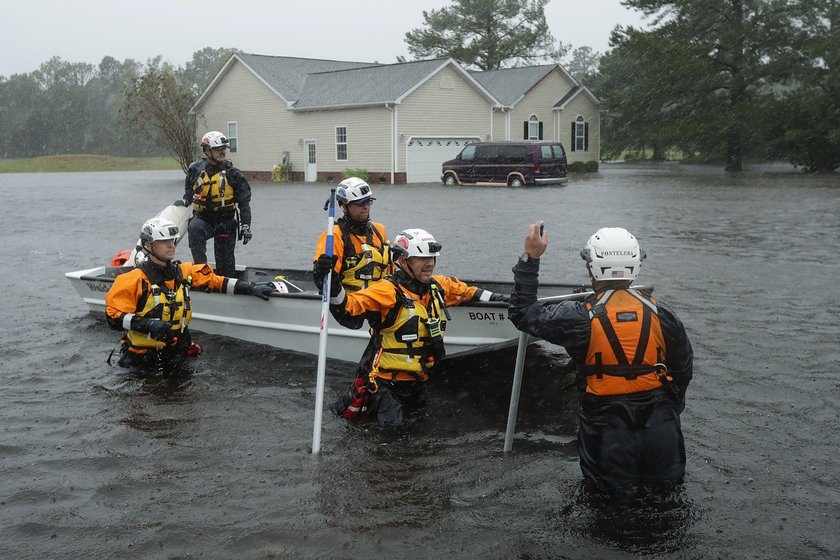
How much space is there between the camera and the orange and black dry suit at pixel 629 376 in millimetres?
4676

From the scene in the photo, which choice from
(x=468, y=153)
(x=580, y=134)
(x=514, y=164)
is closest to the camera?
(x=514, y=164)

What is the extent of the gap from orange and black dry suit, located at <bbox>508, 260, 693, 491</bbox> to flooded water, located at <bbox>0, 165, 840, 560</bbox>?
45cm

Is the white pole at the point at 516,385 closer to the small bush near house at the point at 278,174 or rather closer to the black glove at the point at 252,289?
the black glove at the point at 252,289

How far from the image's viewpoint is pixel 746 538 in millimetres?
4891

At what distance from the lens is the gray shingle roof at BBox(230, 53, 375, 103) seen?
4037 centimetres

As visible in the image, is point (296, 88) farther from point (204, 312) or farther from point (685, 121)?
point (204, 312)

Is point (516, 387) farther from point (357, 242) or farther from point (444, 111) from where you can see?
point (444, 111)

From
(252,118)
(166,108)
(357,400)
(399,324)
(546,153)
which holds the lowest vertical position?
(357,400)

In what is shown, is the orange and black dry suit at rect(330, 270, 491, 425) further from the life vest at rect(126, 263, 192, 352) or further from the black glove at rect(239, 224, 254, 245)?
the black glove at rect(239, 224, 254, 245)

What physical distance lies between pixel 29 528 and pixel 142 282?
3063 mm

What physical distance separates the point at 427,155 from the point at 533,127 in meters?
8.45

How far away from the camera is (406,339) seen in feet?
21.1

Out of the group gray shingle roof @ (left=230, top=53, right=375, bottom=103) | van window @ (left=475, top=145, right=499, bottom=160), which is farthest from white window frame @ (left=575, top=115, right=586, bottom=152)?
gray shingle roof @ (left=230, top=53, right=375, bottom=103)

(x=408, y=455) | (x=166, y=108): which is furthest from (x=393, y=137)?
(x=408, y=455)
